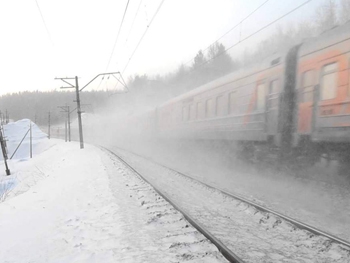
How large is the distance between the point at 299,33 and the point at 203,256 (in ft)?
55.3

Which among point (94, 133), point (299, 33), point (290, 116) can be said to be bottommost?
point (94, 133)

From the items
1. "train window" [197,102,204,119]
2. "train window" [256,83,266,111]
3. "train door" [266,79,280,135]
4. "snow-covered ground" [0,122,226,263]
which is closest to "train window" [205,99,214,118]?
"train window" [197,102,204,119]

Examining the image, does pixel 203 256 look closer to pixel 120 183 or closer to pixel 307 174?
pixel 120 183

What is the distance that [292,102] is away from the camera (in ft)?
28.7

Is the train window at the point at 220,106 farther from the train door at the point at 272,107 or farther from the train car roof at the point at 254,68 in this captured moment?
the train door at the point at 272,107

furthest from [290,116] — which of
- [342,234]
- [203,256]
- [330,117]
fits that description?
[203,256]

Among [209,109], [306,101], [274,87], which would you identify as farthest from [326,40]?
[209,109]

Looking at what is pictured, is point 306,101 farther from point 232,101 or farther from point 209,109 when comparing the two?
point 209,109

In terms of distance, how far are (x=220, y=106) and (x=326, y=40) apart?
570 cm

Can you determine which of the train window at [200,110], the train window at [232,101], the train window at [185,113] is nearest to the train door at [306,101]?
the train window at [232,101]

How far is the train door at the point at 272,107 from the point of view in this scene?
9.29m

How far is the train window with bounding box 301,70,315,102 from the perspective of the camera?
7887 mm

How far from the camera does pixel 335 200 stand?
6.96 meters

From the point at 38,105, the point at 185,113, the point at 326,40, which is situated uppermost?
the point at 38,105
